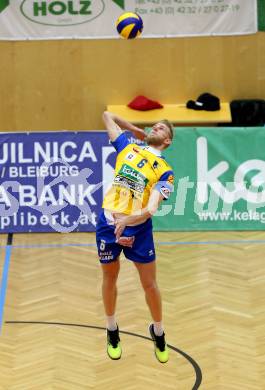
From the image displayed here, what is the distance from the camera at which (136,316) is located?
1429cm

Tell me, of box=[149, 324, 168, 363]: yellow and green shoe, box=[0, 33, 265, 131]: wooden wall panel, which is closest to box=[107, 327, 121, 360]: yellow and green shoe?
box=[149, 324, 168, 363]: yellow and green shoe

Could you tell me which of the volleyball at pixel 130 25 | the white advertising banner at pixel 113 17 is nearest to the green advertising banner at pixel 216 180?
the white advertising banner at pixel 113 17

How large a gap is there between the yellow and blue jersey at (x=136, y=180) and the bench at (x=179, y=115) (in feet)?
25.9

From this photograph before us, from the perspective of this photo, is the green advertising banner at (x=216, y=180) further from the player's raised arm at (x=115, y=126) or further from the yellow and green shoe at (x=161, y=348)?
the player's raised arm at (x=115, y=126)

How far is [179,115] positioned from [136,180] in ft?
28.0

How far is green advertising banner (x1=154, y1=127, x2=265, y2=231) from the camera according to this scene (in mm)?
17156

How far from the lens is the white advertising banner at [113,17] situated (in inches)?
764

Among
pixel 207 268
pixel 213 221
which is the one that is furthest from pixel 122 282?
pixel 213 221

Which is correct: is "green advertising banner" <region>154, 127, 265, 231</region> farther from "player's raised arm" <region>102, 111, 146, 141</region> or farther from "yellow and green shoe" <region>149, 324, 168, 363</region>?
"player's raised arm" <region>102, 111, 146, 141</region>

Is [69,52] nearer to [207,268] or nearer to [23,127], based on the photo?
[23,127]

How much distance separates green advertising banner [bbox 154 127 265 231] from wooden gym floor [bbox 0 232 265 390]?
0.92 feet

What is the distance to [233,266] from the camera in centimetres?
1594

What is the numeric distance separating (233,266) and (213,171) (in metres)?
2.05

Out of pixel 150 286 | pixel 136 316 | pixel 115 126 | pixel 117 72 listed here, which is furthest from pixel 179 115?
pixel 150 286
